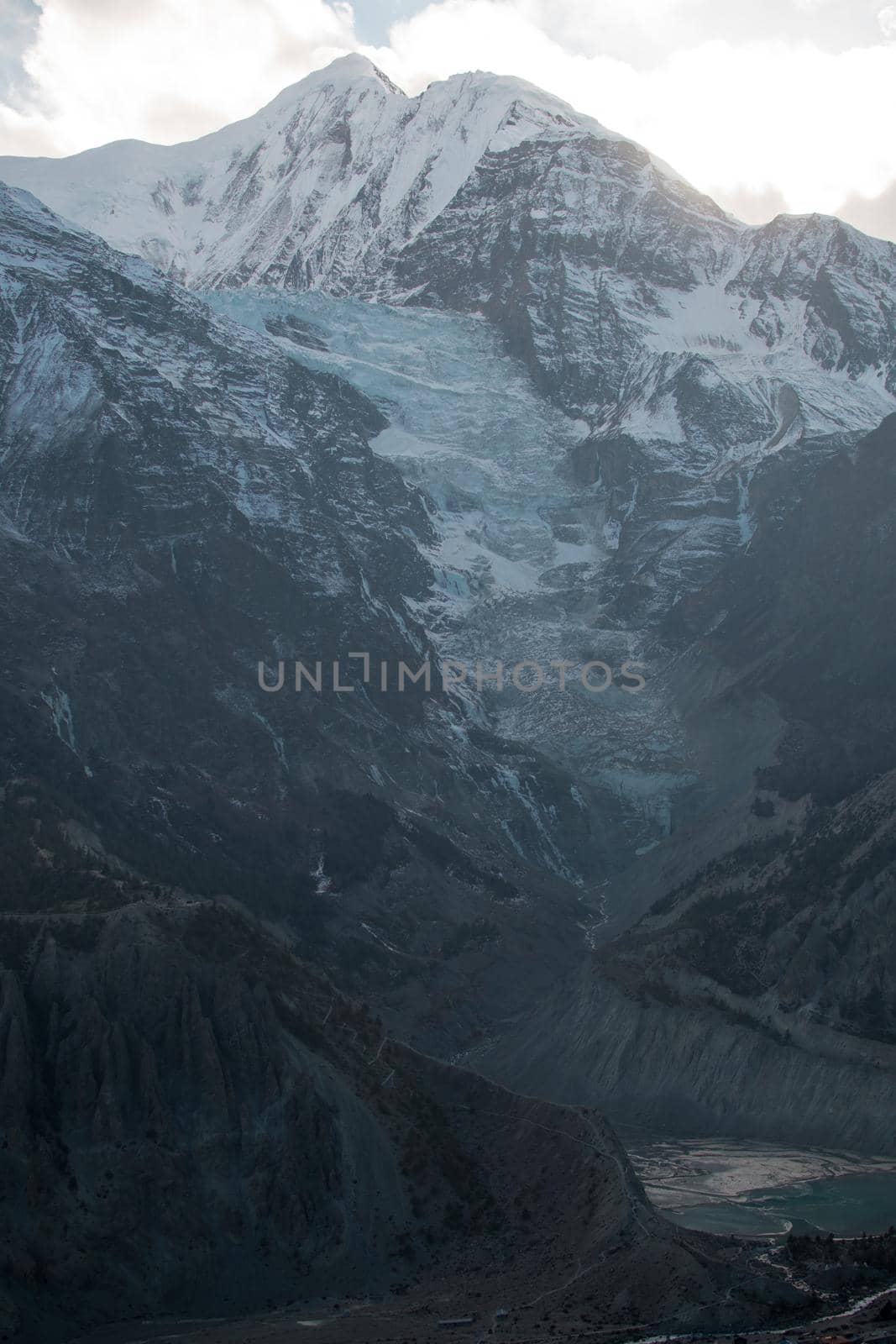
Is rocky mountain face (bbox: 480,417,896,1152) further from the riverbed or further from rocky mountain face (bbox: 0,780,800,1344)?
rocky mountain face (bbox: 0,780,800,1344)

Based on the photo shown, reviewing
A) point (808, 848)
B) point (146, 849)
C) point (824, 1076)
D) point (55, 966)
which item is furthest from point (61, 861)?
point (808, 848)

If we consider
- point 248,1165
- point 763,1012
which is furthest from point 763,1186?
point 248,1165

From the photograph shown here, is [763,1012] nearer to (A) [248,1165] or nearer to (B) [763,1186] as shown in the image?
(B) [763,1186]

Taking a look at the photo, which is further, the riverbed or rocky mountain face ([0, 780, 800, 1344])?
the riverbed

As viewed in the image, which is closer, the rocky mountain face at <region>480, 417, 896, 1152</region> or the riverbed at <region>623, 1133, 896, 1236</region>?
the riverbed at <region>623, 1133, 896, 1236</region>

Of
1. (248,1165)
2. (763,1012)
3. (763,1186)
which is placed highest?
(763,1012)

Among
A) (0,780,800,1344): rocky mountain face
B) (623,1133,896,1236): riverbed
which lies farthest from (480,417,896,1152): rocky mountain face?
(0,780,800,1344): rocky mountain face

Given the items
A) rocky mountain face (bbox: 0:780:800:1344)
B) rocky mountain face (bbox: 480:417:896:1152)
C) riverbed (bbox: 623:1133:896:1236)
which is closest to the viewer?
rocky mountain face (bbox: 0:780:800:1344)

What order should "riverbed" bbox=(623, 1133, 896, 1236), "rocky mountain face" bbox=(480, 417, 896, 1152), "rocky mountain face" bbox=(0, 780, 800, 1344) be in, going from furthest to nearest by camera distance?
"rocky mountain face" bbox=(480, 417, 896, 1152)
"riverbed" bbox=(623, 1133, 896, 1236)
"rocky mountain face" bbox=(0, 780, 800, 1344)

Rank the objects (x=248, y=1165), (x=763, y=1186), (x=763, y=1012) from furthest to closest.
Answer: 1. (x=763, y=1012)
2. (x=763, y=1186)
3. (x=248, y=1165)

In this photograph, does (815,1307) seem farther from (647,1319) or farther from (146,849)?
(146,849)

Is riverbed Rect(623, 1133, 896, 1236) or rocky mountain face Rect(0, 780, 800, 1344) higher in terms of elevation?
rocky mountain face Rect(0, 780, 800, 1344)

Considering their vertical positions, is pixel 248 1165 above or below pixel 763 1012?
below
